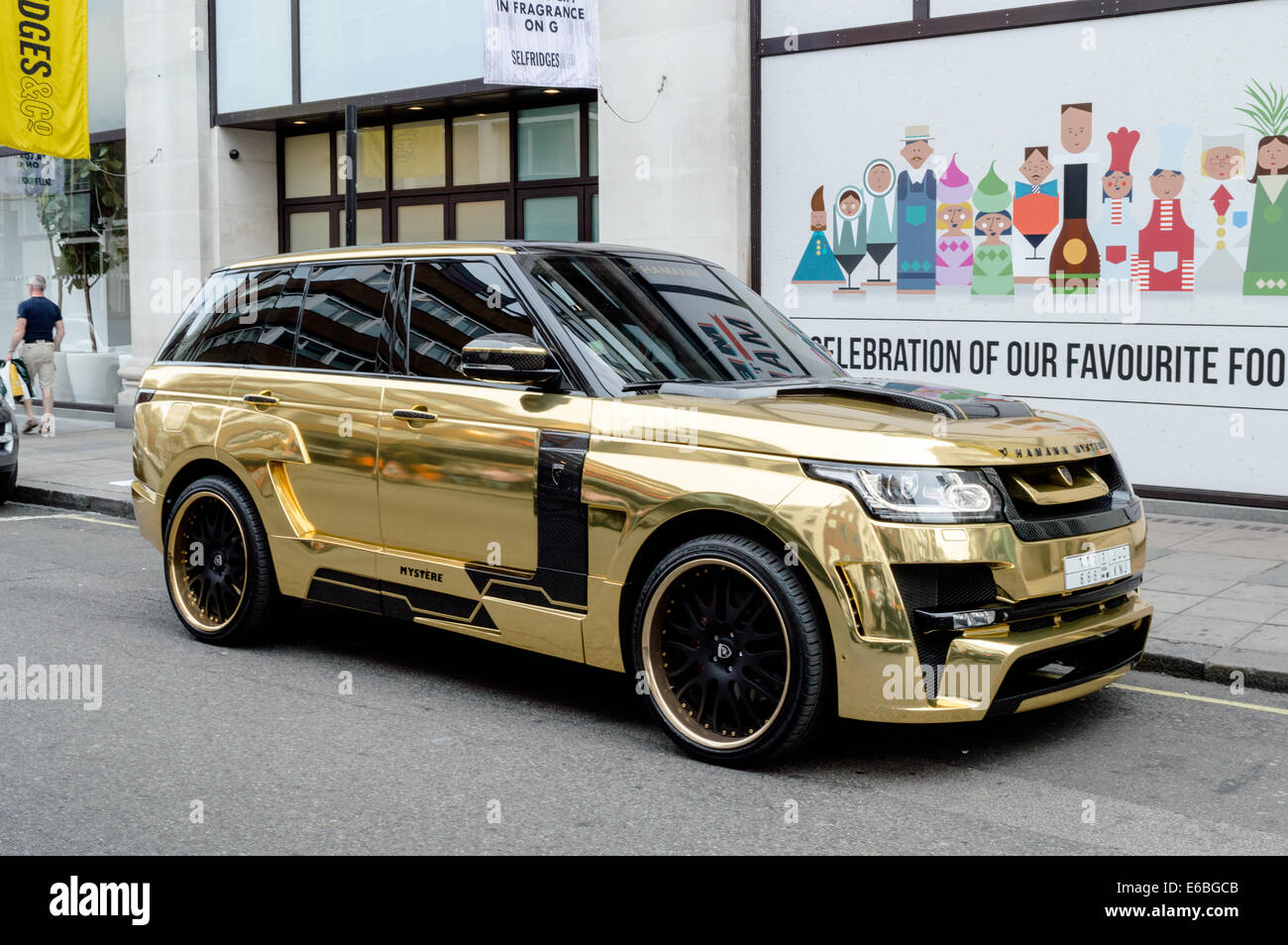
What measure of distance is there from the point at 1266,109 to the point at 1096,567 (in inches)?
253

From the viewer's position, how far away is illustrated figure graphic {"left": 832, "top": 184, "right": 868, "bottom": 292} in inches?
471

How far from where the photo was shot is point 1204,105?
10219 millimetres

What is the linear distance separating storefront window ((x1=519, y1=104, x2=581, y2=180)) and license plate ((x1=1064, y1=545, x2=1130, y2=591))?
413 inches

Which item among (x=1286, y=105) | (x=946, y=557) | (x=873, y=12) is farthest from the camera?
(x=873, y=12)

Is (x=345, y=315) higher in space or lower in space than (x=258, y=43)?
lower

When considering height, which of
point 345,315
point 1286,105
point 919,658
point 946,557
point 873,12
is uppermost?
point 873,12

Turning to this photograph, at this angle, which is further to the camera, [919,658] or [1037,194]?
[1037,194]

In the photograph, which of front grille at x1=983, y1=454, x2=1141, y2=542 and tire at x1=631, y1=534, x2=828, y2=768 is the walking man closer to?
tire at x1=631, y1=534, x2=828, y2=768

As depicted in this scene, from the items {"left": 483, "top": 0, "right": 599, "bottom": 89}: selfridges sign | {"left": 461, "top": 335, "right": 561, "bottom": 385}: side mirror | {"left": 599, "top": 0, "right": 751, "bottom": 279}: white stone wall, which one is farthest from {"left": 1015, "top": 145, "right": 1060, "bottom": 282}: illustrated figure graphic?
{"left": 461, "top": 335, "right": 561, "bottom": 385}: side mirror

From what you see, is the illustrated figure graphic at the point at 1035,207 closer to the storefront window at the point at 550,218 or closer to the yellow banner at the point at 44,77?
the storefront window at the point at 550,218

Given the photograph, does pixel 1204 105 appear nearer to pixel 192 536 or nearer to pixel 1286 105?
pixel 1286 105
